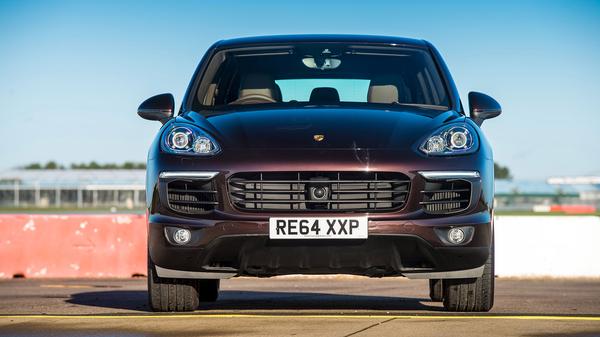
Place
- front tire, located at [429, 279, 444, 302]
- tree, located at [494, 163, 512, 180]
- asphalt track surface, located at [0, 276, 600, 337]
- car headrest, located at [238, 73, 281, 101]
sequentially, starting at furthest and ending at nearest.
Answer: tree, located at [494, 163, 512, 180], front tire, located at [429, 279, 444, 302], car headrest, located at [238, 73, 281, 101], asphalt track surface, located at [0, 276, 600, 337]

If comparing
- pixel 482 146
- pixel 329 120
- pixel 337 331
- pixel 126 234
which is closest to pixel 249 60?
pixel 329 120

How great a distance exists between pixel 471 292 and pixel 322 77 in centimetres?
173

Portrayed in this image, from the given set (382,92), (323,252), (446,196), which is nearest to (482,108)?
(382,92)

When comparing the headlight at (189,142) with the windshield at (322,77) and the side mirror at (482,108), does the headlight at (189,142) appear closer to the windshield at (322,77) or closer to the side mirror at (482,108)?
the windshield at (322,77)

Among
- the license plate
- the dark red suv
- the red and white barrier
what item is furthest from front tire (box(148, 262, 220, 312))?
the red and white barrier

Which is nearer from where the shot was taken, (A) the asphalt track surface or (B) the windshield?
(A) the asphalt track surface

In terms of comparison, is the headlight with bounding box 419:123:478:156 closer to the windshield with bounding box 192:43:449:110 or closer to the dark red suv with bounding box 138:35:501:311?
the dark red suv with bounding box 138:35:501:311

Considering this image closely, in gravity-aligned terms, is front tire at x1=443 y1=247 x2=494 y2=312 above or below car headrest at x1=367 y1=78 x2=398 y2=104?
below

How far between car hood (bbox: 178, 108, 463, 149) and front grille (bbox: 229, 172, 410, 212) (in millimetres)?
197

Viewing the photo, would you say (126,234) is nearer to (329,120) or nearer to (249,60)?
(249,60)

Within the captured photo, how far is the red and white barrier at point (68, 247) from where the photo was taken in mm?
14680

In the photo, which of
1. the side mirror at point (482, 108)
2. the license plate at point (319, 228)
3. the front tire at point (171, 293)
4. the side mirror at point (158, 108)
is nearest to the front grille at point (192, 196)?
the license plate at point (319, 228)

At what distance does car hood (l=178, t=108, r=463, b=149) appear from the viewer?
6.27 m

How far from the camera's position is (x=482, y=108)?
7.13 metres
